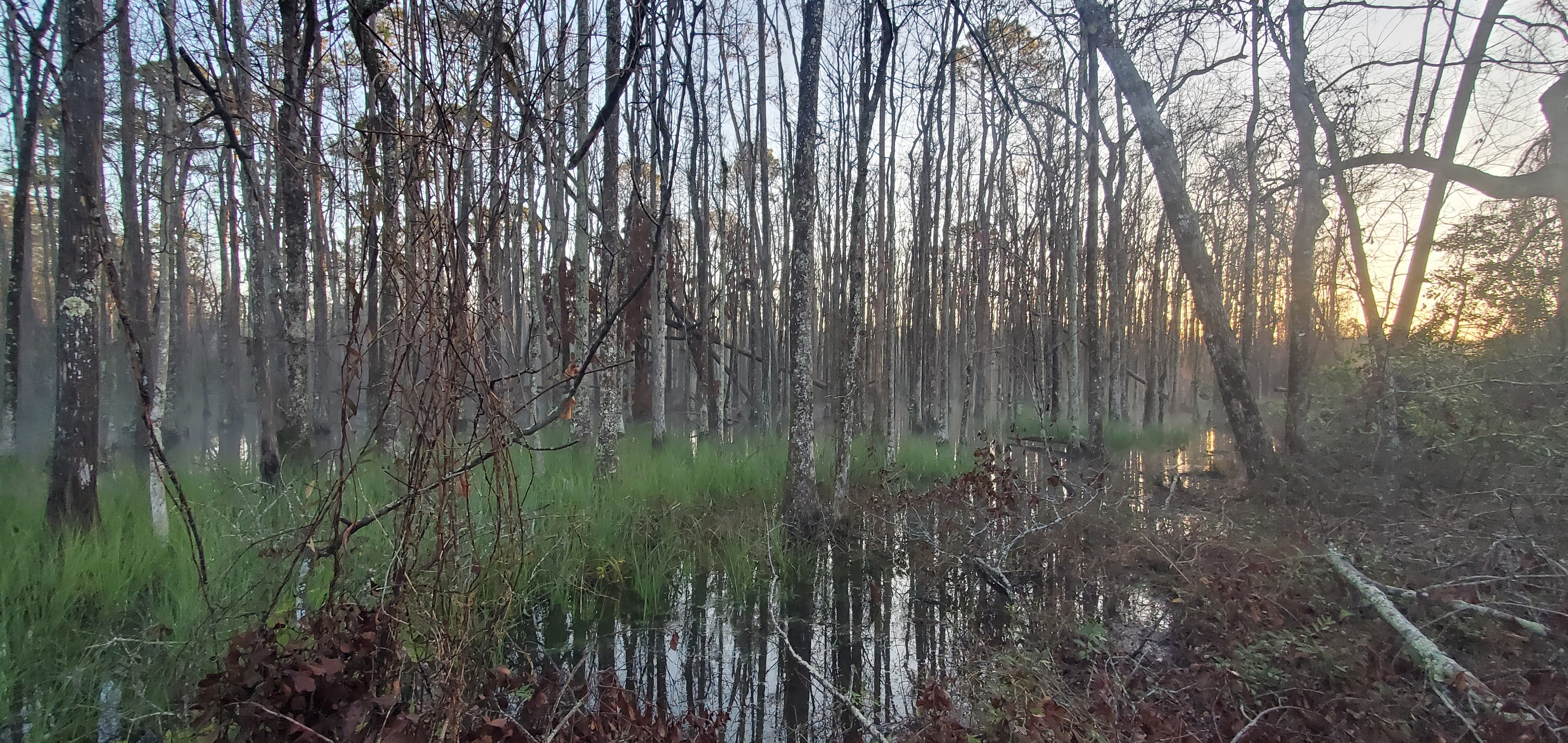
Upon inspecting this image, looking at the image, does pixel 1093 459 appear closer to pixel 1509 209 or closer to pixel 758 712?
pixel 1509 209

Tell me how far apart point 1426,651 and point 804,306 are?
4772 mm

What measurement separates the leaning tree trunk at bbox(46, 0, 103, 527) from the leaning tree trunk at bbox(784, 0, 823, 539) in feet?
16.0

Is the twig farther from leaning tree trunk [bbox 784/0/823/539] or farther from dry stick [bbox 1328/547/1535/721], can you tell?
leaning tree trunk [bbox 784/0/823/539]

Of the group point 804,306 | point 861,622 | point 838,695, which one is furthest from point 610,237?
point 838,695

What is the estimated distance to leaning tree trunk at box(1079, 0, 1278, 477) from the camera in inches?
283

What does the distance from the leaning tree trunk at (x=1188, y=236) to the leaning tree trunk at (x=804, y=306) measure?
3413 mm

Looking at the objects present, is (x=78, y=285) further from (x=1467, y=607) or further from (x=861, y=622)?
(x=1467, y=607)

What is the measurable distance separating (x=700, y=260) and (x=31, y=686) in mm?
10066

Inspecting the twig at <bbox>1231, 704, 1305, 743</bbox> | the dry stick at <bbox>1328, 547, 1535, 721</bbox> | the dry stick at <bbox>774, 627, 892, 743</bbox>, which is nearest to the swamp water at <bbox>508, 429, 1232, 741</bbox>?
the dry stick at <bbox>774, 627, 892, 743</bbox>

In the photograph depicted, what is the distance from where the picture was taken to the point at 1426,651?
306cm

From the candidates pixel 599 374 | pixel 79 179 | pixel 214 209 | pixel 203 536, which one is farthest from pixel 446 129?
pixel 214 209

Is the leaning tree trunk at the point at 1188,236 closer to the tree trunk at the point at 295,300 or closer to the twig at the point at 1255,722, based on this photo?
the twig at the point at 1255,722

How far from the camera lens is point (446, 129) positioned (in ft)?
6.52

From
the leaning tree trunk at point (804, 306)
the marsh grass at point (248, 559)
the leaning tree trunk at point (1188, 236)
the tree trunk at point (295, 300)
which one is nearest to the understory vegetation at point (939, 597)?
the marsh grass at point (248, 559)
